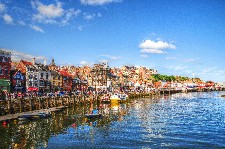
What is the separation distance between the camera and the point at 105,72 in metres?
154

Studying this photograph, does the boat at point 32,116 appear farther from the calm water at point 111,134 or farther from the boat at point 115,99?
the boat at point 115,99

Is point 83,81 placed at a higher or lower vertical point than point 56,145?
higher

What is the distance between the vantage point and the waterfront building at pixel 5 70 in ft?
268

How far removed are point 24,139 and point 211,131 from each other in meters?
28.5

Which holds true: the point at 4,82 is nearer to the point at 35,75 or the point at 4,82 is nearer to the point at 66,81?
the point at 35,75

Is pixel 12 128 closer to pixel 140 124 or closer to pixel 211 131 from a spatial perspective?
pixel 140 124

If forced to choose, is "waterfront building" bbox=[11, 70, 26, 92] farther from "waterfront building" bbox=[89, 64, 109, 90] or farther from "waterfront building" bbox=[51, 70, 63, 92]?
"waterfront building" bbox=[89, 64, 109, 90]

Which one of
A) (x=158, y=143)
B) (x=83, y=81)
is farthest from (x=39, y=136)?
(x=83, y=81)

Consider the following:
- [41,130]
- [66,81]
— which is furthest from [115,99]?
[41,130]

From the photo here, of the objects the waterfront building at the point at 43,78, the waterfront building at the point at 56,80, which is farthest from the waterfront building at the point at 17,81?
the waterfront building at the point at 56,80

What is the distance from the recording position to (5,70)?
272 feet

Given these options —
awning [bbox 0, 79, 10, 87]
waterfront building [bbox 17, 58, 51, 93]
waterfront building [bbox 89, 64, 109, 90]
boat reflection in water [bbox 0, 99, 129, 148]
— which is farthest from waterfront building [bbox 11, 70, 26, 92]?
waterfront building [bbox 89, 64, 109, 90]

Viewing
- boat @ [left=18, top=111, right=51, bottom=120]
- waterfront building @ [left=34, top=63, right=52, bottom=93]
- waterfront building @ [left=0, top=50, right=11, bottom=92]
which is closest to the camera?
boat @ [left=18, top=111, right=51, bottom=120]

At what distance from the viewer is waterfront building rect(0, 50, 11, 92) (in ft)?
268
